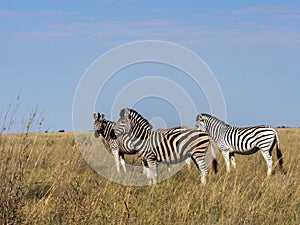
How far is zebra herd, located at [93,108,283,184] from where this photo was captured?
440 inches

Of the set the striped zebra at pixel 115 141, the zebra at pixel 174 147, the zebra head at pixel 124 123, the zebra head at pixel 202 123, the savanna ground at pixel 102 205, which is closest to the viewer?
the savanna ground at pixel 102 205

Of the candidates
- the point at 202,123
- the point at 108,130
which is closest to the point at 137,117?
the point at 108,130

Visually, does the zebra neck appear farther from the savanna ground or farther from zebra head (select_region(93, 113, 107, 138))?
the savanna ground

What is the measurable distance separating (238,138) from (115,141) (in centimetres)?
340

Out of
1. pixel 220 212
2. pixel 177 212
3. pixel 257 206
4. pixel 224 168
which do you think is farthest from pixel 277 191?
pixel 224 168

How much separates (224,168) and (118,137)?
2940 mm

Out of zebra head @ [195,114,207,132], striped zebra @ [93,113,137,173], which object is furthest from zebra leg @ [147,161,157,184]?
zebra head @ [195,114,207,132]

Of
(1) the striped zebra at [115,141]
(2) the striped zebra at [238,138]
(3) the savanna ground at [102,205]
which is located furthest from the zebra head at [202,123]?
(3) the savanna ground at [102,205]

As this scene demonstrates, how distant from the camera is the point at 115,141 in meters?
13.8

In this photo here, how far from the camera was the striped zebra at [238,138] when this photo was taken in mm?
13477

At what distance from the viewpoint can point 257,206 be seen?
6.84 metres

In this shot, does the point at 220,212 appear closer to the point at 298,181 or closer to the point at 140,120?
the point at 298,181

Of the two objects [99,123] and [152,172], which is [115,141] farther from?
[152,172]

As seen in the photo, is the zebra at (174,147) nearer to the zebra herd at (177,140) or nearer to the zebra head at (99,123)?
the zebra herd at (177,140)
